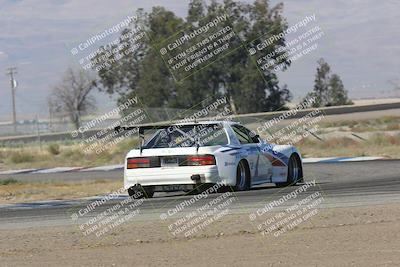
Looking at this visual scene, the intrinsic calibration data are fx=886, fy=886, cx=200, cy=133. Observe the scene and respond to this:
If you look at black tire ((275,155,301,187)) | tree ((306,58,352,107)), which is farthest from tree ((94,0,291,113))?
black tire ((275,155,301,187))

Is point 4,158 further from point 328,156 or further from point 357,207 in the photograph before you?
point 357,207

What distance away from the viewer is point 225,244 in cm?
934

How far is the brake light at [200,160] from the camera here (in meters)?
14.8

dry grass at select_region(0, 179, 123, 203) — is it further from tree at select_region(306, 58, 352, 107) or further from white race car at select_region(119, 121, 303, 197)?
tree at select_region(306, 58, 352, 107)

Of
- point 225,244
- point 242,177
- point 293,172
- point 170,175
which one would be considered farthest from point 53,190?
point 225,244

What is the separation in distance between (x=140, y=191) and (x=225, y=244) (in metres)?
6.07

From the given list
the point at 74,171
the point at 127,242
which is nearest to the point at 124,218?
the point at 127,242

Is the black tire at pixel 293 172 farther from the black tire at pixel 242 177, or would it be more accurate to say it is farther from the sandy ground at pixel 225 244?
the sandy ground at pixel 225 244

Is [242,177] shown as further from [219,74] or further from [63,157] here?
[219,74]

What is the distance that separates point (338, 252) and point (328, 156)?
67.5ft

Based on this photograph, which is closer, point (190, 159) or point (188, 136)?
point (190, 159)

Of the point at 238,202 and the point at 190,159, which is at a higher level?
the point at 190,159

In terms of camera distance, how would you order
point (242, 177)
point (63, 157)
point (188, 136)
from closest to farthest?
point (188, 136) → point (242, 177) → point (63, 157)

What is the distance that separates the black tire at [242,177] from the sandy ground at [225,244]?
11.8ft
